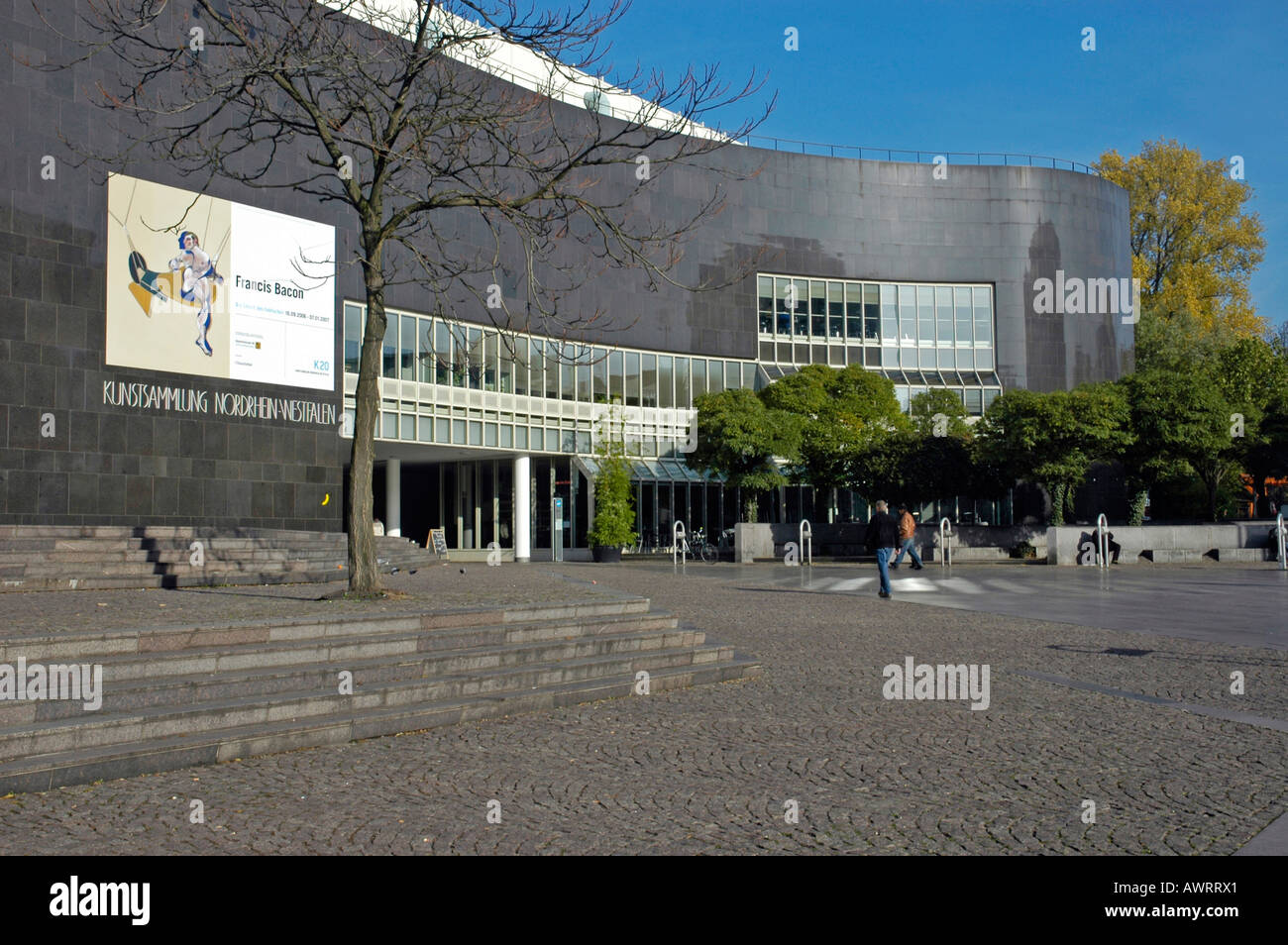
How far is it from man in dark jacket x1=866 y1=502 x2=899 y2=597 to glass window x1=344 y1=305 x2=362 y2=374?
22.4 meters

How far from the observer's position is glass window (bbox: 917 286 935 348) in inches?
2295

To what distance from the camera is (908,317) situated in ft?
190

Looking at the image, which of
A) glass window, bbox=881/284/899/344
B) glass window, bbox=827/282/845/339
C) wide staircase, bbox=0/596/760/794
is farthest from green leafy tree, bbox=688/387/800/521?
wide staircase, bbox=0/596/760/794

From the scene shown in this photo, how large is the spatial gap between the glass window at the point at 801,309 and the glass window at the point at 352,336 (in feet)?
81.3

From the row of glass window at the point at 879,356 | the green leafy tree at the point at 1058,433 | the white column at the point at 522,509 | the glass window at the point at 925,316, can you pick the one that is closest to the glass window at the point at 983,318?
the row of glass window at the point at 879,356

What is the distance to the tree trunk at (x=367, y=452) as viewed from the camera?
1245cm

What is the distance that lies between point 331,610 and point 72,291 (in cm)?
1921

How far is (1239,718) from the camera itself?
8.51 metres

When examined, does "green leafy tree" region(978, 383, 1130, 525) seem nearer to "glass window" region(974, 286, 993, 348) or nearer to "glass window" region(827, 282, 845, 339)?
"glass window" region(827, 282, 845, 339)

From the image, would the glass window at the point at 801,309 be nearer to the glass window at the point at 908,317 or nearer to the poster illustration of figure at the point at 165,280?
the glass window at the point at 908,317

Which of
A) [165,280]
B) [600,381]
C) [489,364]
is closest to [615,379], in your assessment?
[600,381]
